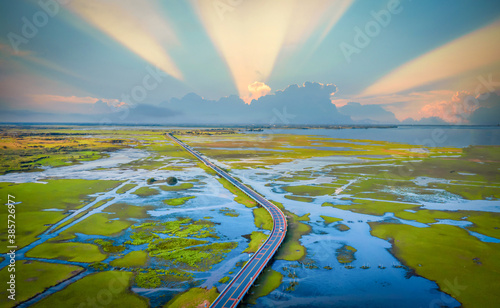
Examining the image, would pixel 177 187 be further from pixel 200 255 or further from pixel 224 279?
pixel 224 279

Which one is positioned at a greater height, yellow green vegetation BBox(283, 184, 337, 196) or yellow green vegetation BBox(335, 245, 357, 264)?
yellow green vegetation BBox(283, 184, 337, 196)

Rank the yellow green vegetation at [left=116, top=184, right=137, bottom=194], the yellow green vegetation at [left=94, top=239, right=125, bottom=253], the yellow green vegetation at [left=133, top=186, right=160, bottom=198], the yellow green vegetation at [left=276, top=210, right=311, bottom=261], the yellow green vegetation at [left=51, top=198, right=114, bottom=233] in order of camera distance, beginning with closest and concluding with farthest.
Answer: the yellow green vegetation at [left=276, top=210, right=311, bottom=261], the yellow green vegetation at [left=94, top=239, right=125, bottom=253], the yellow green vegetation at [left=51, top=198, right=114, bottom=233], the yellow green vegetation at [left=133, top=186, right=160, bottom=198], the yellow green vegetation at [left=116, top=184, right=137, bottom=194]

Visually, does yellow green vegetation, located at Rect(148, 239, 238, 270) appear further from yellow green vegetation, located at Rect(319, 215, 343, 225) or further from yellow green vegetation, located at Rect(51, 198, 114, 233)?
yellow green vegetation, located at Rect(51, 198, 114, 233)

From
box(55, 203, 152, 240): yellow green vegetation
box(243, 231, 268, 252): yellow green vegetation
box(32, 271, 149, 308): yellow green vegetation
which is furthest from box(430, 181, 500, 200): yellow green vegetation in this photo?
box(55, 203, 152, 240): yellow green vegetation

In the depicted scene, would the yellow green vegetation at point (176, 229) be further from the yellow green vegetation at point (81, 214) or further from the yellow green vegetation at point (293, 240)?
the yellow green vegetation at point (81, 214)

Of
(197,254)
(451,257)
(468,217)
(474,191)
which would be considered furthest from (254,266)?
(474,191)

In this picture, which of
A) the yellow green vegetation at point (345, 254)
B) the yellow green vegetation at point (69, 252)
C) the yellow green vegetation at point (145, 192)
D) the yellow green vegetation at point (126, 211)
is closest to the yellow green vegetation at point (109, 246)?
the yellow green vegetation at point (69, 252)
